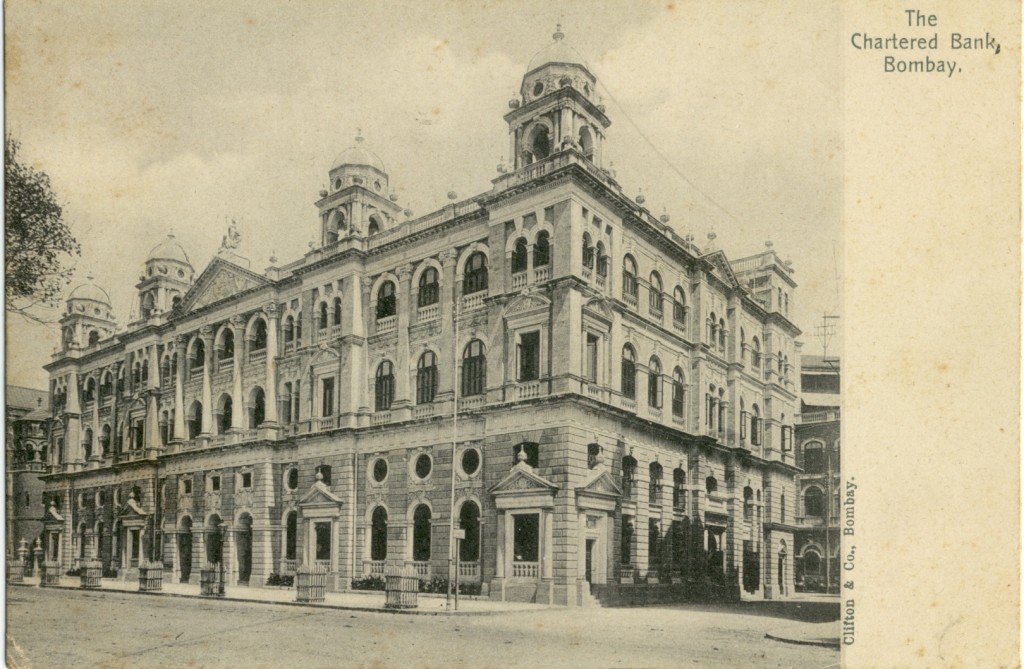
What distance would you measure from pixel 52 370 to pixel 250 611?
449cm

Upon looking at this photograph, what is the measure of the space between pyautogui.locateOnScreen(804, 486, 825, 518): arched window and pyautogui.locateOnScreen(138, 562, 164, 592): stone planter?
32.5ft

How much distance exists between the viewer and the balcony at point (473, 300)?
1300cm

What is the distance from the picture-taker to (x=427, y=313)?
13.8 m

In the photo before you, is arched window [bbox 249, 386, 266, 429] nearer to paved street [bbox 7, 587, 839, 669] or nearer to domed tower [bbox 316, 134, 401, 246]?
domed tower [bbox 316, 134, 401, 246]

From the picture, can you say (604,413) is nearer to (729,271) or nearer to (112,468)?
(729,271)

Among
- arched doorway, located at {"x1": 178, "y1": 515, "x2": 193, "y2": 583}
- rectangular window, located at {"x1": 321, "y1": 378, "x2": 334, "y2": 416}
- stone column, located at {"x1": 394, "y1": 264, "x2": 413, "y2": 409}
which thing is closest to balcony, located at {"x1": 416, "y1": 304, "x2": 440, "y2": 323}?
stone column, located at {"x1": 394, "y1": 264, "x2": 413, "y2": 409}

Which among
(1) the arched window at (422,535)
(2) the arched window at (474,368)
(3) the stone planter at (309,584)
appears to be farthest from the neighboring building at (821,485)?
(3) the stone planter at (309,584)

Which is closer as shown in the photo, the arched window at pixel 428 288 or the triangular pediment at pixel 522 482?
the triangular pediment at pixel 522 482

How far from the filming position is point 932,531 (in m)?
10.5

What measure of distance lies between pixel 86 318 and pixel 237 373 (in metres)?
2.60

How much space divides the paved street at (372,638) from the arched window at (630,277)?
4268mm

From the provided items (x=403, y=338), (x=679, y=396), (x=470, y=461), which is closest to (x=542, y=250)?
(x=403, y=338)

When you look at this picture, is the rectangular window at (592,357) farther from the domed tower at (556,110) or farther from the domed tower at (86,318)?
the domed tower at (86,318)

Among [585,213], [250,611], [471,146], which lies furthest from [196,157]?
[250,611]
